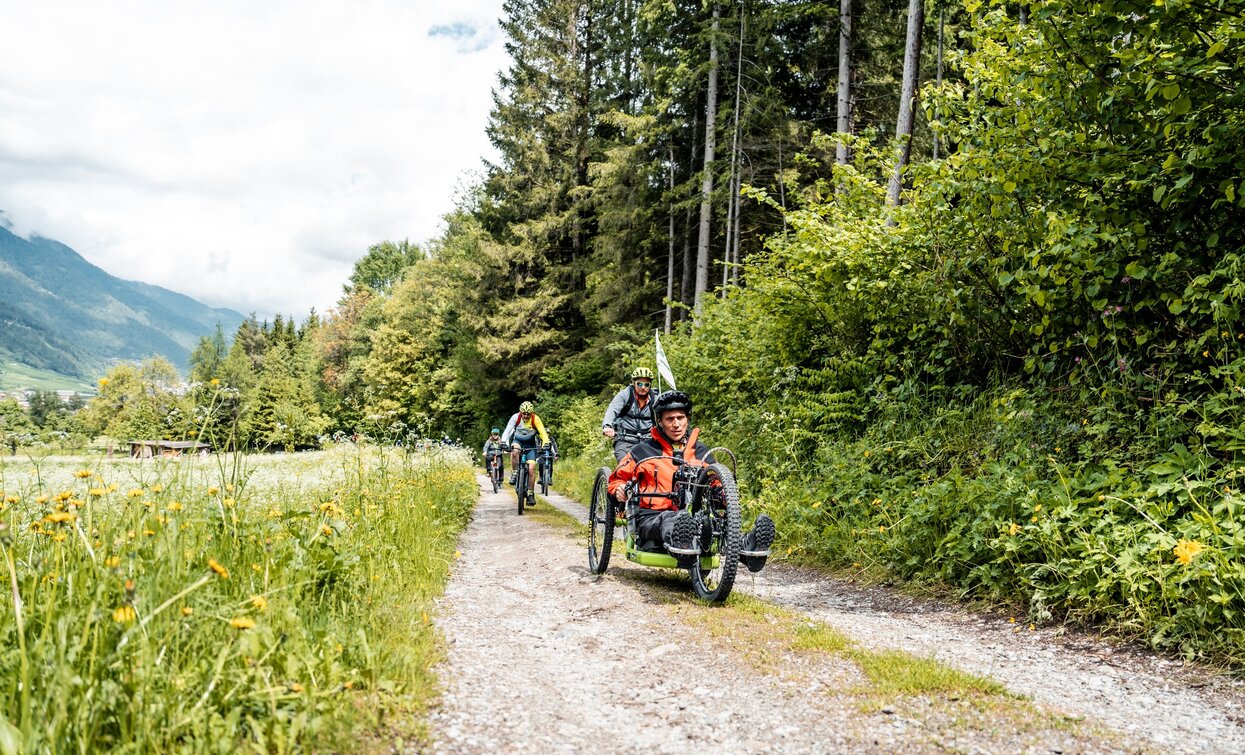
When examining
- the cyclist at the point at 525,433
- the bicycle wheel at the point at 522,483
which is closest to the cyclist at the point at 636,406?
the bicycle wheel at the point at 522,483

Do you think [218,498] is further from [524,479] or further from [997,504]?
[524,479]

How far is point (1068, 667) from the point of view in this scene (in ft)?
13.5

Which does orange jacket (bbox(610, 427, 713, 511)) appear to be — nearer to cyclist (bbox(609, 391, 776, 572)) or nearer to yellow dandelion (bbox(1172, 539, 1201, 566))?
cyclist (bbox(609, 391, 776, 572))

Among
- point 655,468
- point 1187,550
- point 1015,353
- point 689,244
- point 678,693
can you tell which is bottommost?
point 678,693

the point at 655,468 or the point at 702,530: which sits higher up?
the point at 655,468

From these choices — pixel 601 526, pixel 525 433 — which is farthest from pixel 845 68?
pixel 601 526

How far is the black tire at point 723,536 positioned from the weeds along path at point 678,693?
197mm

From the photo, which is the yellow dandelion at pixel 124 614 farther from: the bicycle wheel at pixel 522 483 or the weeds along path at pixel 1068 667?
the bicycle wheel at pixel 522 483

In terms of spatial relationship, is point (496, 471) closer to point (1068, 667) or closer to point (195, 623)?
point (1068, 667)

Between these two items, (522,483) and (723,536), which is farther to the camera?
(522,483)

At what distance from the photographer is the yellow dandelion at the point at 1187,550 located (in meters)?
4.07

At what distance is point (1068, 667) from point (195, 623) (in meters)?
4.52

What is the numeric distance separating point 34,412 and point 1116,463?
726 cm

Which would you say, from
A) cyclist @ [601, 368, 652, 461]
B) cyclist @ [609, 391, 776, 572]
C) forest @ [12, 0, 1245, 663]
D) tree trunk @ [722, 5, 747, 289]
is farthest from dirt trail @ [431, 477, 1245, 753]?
tree trunk @ [722, 5, 747, 289]
